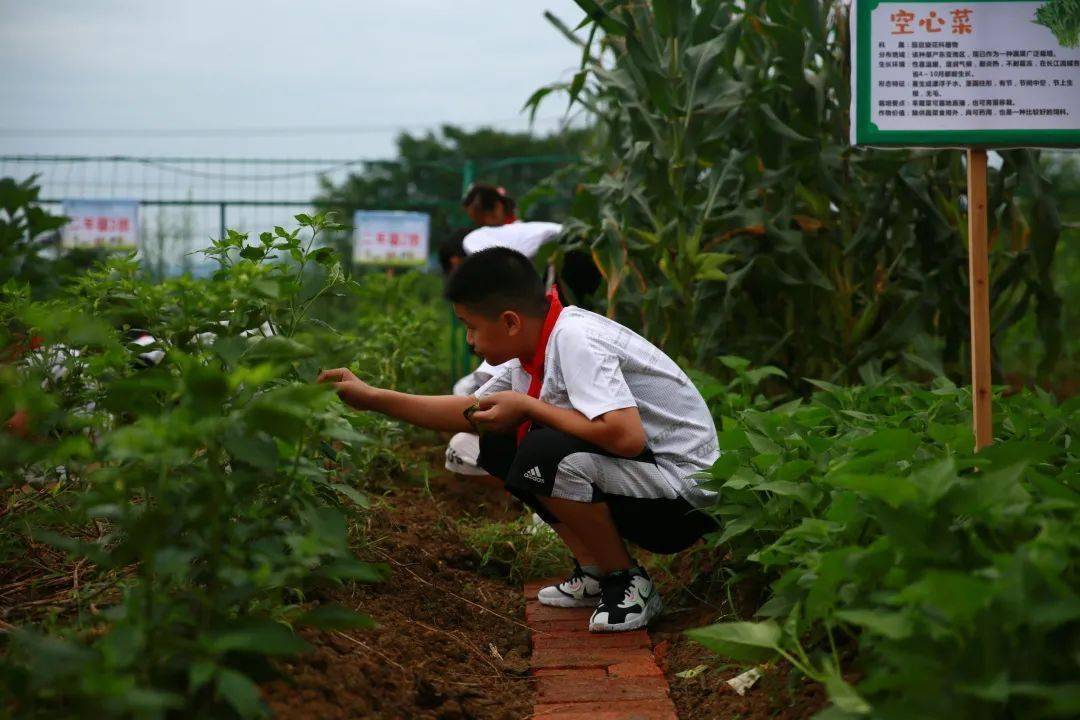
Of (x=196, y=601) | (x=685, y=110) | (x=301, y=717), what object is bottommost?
(x=301, y=717)

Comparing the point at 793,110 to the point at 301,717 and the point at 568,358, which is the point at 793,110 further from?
the point at 301,717

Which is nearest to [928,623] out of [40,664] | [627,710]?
[627,710]

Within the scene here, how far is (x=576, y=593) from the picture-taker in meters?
3.38

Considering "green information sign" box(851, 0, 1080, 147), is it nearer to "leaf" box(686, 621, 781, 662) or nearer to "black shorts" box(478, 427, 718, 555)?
"black shorts" box(478, 427, 718, 555)

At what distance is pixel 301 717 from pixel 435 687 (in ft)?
1.91

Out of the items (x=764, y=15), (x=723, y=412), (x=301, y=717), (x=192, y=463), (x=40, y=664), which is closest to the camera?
(x=40, y=664)

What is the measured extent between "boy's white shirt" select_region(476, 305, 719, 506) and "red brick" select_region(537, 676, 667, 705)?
59cm

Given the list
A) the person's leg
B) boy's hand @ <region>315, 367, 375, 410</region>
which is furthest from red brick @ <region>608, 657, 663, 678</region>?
boy's hand @ <region>315, 367, 375, 410</region>

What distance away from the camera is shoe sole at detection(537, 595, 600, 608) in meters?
3.38

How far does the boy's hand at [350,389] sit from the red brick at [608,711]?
94cm

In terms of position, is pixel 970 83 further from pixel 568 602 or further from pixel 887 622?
pixel 887 622

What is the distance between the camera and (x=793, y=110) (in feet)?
16.6

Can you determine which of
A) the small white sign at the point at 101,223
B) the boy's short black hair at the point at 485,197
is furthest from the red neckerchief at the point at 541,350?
the small white sign at the point at 101,223

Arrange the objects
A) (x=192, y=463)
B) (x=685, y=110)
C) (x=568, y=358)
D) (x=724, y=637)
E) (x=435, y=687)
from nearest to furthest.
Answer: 1. (x=724, y=637)
2. (x=192, y=463)
3. (x=435, y=687)
4. (x=568, y=358)
5. (x=685, y=110)
